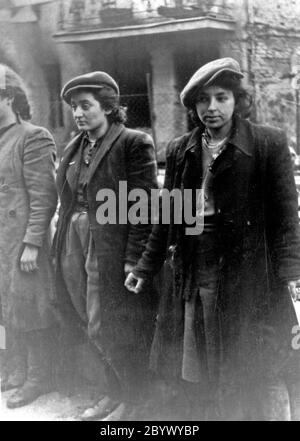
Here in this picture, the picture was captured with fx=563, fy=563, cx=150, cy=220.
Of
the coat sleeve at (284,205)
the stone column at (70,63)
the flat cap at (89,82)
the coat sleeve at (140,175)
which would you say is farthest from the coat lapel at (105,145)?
the coat sleeve at (284,205)

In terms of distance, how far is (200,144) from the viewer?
124 inches

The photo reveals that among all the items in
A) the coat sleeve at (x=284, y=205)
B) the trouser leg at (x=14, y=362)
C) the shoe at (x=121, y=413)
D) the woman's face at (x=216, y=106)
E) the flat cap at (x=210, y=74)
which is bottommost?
the shoe at (x=121, y=413)

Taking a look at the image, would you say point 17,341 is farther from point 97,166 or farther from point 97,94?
point 97,94

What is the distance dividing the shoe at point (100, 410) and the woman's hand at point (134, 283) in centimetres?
82

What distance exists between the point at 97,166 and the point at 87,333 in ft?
3.79

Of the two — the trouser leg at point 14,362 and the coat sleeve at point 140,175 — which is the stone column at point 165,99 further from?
the trouser leg at point 14,362

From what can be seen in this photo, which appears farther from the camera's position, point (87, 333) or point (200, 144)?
point (87, 333)

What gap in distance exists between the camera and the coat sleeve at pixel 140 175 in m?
3.43

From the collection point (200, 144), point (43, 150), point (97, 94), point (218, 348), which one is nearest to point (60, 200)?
point (43, 150)

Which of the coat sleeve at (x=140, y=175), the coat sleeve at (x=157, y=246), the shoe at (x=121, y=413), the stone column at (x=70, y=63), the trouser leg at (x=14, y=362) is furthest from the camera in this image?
the trouser leg at (x=14, y=362)

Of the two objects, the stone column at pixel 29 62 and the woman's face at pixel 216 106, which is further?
the stone column at pixel 29 62

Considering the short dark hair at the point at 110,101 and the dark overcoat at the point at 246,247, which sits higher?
the short dark hair at the point at 110,101

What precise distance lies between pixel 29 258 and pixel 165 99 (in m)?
1.42

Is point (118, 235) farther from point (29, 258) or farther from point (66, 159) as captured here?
point (29, 258)
